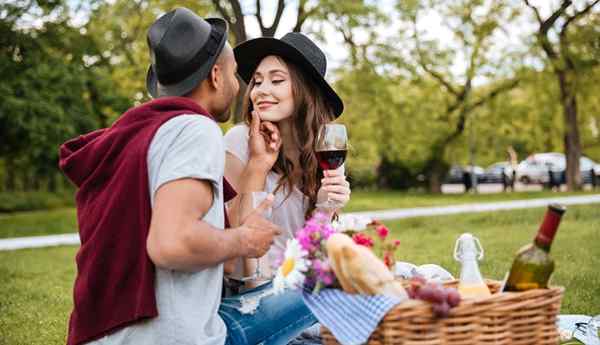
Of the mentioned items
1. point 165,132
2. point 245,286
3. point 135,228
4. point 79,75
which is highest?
point 79,75

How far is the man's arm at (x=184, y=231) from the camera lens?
7.68 feet

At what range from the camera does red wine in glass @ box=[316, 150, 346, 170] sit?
3.24 m

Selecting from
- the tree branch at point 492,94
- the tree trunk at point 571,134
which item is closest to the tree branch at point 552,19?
the tree trunk at point 571,134

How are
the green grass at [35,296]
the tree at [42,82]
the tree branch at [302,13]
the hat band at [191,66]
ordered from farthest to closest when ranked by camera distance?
the tree at [42,82]
the tree branch at [302,13]
the green grass at [35,296]
the hat band at [191,66]

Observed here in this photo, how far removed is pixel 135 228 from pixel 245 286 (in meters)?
0.99

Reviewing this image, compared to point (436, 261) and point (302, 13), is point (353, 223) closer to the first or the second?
point (436, 261)

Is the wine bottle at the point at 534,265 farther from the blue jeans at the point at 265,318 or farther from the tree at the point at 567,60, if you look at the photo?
the tree at the point at 567,60

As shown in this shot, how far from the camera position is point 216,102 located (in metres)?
2.86

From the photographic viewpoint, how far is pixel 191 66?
→ 2715 mm

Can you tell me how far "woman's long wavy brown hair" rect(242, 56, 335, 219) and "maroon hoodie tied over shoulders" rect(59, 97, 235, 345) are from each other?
132cm

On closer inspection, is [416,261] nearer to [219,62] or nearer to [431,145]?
[219,62]

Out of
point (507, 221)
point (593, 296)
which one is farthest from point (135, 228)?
point (507, 221)

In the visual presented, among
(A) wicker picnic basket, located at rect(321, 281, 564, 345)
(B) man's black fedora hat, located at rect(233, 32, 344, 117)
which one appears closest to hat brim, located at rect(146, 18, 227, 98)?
(B) man's black fedora hat, located at rect(233, 32, 344, 117)

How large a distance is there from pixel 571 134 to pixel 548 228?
25.9 meters
